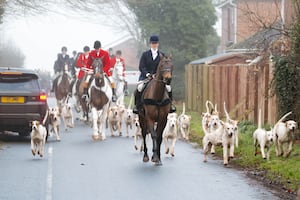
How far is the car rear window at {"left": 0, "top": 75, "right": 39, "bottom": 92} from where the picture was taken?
69.1ft

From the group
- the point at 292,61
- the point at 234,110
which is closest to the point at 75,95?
the point at 234,110

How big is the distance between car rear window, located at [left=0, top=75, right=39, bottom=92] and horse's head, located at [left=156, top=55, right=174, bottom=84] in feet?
19.1

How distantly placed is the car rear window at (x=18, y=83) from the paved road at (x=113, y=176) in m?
1.67

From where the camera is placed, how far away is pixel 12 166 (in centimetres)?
1605

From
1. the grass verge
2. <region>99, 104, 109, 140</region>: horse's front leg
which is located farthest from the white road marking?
<region>99, 104, 109, 140</region>: horse's front leg

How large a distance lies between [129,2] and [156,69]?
2530 centimetres

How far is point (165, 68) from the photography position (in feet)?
53.2

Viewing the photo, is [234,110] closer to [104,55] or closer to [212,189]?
[104,55]

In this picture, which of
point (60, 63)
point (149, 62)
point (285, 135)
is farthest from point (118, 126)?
point (60, 63)

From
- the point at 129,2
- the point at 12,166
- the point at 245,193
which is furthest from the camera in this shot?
the point at 129,2

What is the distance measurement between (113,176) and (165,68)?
2.77 metres

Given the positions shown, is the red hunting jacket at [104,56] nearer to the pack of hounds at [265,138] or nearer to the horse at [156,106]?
the horse at [156,106]

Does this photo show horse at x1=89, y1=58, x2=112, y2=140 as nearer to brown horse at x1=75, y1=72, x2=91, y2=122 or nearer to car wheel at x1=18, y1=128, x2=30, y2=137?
car wheel at x1=18, y1=128, x2=30, y2=137

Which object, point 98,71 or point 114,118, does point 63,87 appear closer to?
point 114,118
